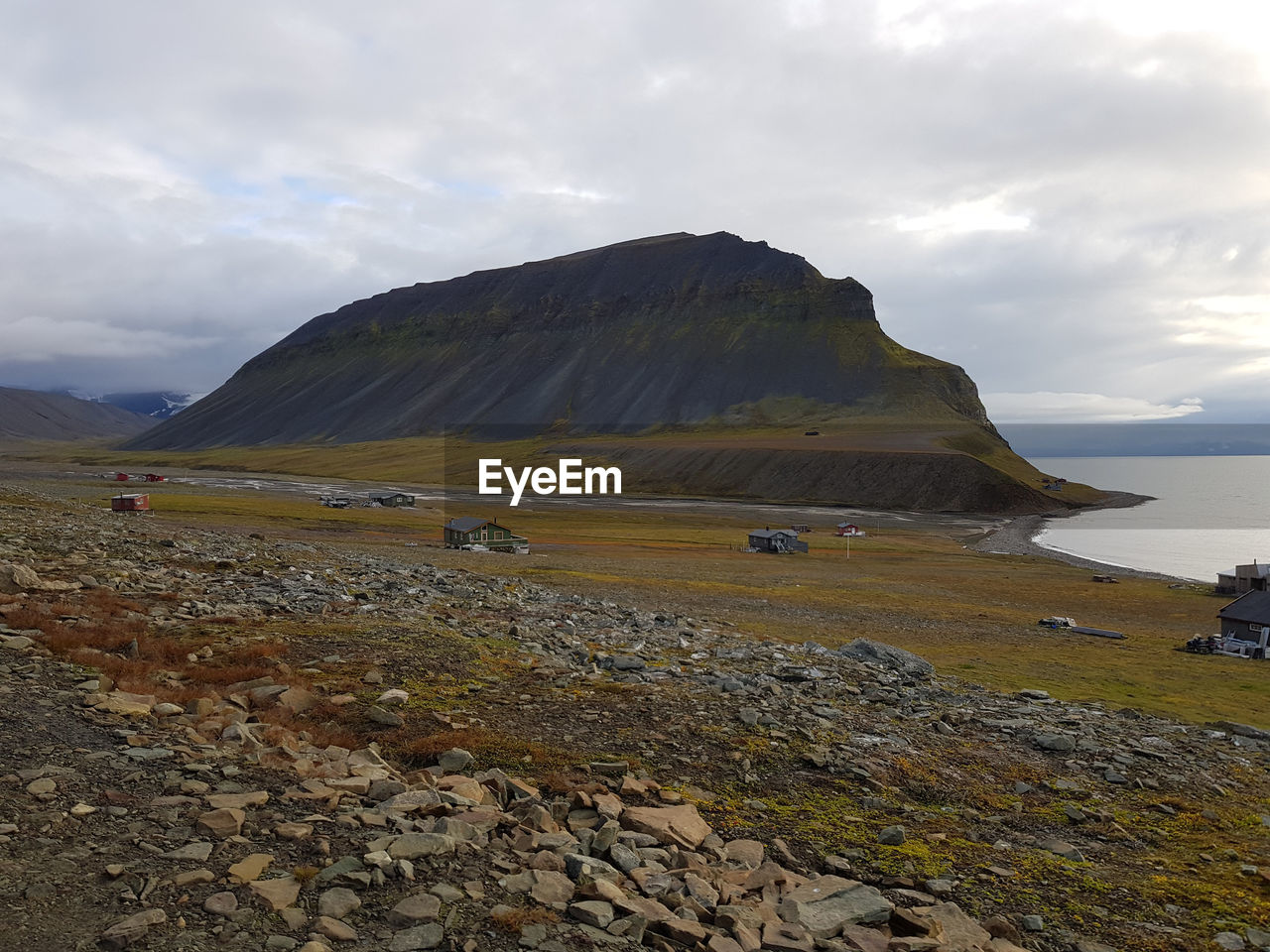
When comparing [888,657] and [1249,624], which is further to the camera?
[1249,624]

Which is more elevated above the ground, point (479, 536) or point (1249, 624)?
point (479, 536)

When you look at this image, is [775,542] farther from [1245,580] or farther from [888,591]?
[1245,580]

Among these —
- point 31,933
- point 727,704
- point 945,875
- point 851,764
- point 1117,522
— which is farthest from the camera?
point 1117,522

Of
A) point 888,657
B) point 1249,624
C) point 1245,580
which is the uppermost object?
point 888,657

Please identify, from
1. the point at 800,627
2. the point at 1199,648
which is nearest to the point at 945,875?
the point at 800,627

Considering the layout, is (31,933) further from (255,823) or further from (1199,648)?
(1199,648)

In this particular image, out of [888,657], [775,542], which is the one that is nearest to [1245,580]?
[775,542]
